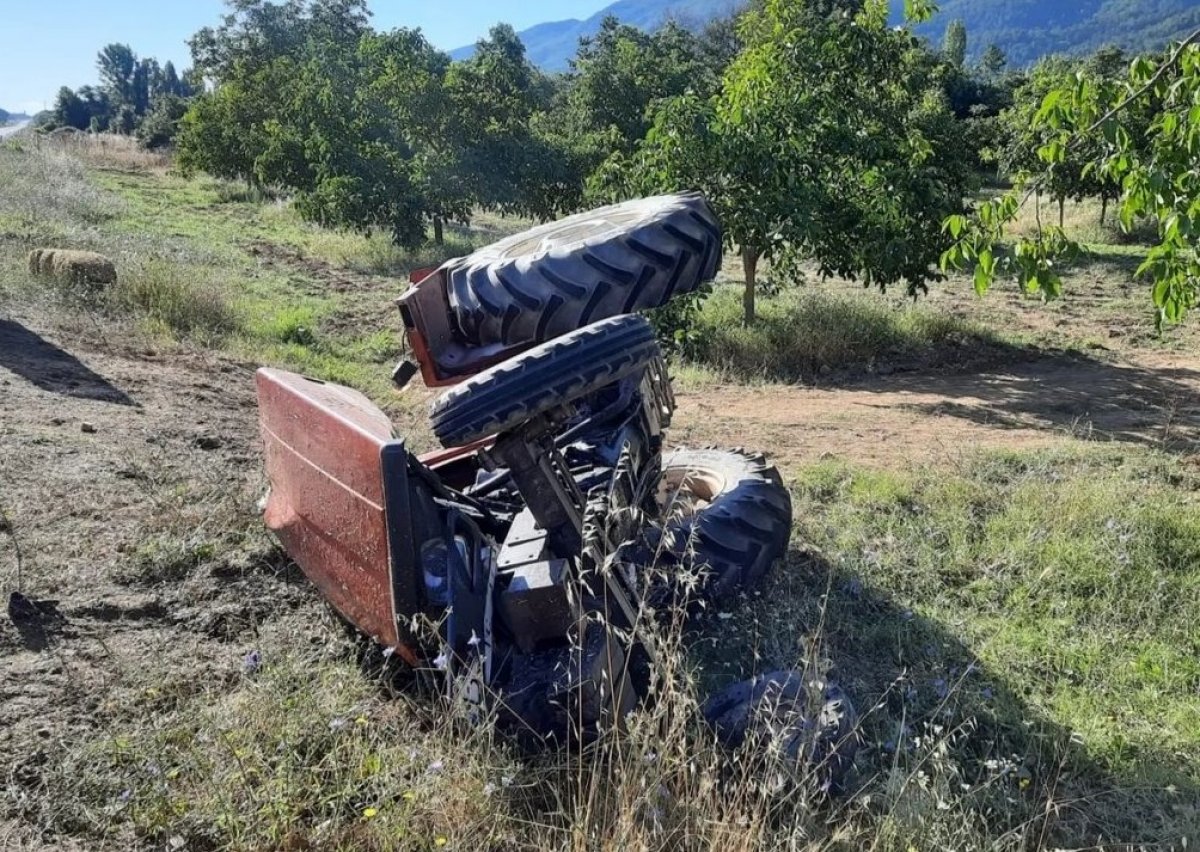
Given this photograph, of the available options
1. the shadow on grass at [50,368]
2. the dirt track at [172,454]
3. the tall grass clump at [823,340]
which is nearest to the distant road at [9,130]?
the shadow on grass at [50,368]

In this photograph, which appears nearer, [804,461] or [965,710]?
[965,710]

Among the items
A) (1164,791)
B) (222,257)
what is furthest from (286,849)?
(222,257)

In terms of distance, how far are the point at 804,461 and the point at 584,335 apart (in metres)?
3.45

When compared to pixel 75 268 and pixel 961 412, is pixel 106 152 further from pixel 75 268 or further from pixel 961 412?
pixel 961 412

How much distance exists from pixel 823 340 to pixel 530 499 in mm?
7199

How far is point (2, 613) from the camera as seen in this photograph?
313 centimetres

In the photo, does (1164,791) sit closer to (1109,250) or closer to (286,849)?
(286,849)

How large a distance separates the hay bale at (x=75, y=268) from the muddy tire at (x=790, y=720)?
8190mm

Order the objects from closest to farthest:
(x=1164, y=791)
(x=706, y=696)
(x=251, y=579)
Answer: (x=1164, y=791)
(x=706, y=696)
(x=251, y=579)

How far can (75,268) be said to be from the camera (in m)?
8.73

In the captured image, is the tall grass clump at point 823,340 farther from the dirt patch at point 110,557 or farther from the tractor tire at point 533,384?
the tractor tire at point 533,384

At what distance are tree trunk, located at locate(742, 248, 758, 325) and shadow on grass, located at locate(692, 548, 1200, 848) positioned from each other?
6204 mm

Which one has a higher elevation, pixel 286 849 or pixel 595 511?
pixel 595 511

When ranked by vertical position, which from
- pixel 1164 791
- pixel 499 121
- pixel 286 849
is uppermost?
pixel 499 121
